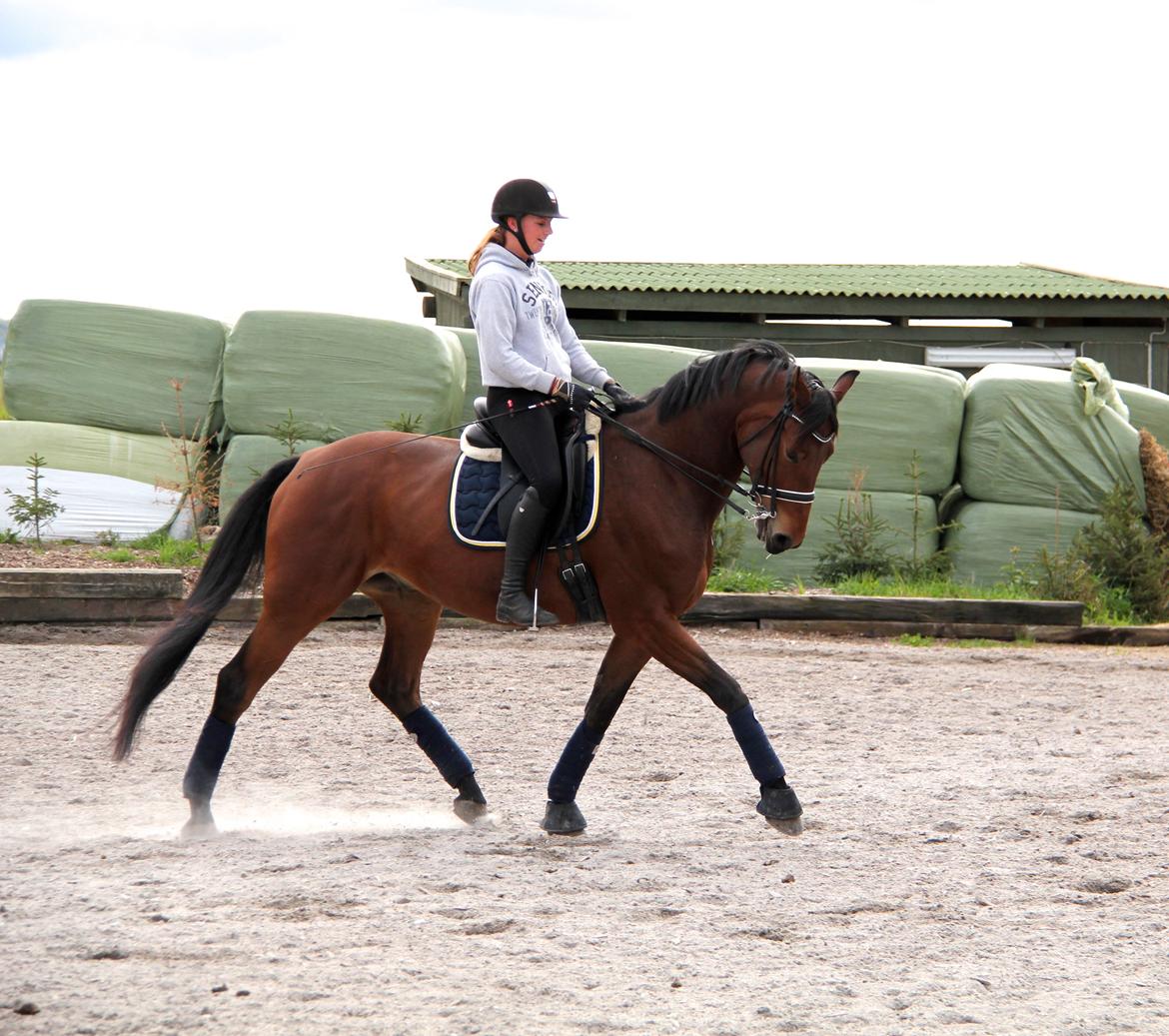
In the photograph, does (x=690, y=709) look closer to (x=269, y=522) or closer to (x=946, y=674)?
(x=946, y=674)

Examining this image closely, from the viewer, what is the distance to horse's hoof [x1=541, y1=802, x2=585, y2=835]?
4.97 m

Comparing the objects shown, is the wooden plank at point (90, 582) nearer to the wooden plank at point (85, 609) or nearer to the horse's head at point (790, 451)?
the wooden plank at point (85, 609)

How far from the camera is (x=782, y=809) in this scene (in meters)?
4.80

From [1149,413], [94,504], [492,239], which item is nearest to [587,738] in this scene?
[492,239]

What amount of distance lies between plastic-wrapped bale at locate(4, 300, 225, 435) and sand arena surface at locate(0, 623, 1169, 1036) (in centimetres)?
376

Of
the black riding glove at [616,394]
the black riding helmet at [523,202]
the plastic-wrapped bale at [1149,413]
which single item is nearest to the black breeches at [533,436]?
the black riding glove at [616,394]

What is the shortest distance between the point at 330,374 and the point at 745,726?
23.9ft

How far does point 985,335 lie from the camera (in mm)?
17891

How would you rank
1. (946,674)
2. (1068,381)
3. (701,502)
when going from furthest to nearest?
(1068,381) < (946,674) < (701,502)

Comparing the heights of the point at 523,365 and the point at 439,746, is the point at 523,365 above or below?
above

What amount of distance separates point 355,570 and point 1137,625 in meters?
7.58

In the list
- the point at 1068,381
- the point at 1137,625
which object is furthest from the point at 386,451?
the point at 1068,381

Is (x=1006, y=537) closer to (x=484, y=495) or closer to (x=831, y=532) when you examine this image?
(x=831, y=532)

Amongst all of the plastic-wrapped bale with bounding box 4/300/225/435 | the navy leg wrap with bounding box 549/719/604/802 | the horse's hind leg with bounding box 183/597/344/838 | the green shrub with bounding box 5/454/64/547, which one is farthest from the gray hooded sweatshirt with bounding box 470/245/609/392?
the plastic-wrapped bale with bounding box 4/300/225/435
